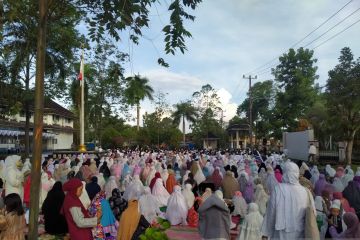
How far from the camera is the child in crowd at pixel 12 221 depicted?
219 inches

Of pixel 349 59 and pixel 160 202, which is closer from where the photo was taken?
pixel 160 202

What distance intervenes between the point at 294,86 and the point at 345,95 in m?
18.8

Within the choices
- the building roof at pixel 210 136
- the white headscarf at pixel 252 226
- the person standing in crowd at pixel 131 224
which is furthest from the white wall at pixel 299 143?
the building roof at pixel 210 136

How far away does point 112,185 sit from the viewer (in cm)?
1259

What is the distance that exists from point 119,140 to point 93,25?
150ft

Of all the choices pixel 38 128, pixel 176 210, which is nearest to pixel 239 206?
pixel 176 210

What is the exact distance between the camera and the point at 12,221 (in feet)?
18.5

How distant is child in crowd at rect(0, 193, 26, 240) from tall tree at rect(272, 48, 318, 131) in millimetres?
39162

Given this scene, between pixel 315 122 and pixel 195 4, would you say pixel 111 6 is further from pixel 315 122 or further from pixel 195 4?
pixel 315 122

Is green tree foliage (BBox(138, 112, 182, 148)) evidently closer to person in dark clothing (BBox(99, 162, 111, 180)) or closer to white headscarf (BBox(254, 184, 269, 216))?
person in dark clothing (BBox(99, 162, 111, 180))

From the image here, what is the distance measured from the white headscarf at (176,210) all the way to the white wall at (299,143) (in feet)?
64.3

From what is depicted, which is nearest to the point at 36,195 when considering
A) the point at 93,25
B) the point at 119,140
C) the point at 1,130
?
the point at 93,25

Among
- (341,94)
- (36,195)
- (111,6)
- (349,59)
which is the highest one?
(349,59)

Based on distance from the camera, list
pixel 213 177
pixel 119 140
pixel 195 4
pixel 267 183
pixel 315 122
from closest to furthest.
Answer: pixel 195 4
pixel 267 183
pixel 213 177
pixel 315 122
pixel 119 140
